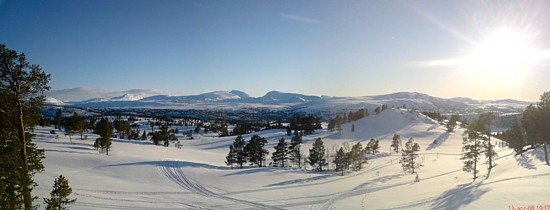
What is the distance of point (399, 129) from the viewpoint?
129625 millimetres

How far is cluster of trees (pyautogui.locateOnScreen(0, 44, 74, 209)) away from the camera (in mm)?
13711

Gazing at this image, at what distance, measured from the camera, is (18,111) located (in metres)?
14.5

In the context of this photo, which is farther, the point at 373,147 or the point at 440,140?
the point at 440,140

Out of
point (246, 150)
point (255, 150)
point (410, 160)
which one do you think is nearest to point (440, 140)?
point (410, 160)

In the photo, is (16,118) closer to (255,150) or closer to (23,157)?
(23,157)

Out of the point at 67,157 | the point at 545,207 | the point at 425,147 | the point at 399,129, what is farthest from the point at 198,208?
the point at 399,129

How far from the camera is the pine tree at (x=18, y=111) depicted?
13.7m

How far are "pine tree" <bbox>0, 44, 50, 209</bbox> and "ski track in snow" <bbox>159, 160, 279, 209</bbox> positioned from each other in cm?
1789

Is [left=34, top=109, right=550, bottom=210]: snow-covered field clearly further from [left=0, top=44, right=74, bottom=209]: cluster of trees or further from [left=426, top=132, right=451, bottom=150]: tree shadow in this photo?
[left=426, top=132, right=451, bottom=150]: tree shadow

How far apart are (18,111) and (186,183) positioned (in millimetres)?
25860

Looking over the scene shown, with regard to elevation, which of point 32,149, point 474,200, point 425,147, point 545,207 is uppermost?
point 32,149

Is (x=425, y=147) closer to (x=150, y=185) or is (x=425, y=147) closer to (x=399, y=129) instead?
(x=399, y=129)

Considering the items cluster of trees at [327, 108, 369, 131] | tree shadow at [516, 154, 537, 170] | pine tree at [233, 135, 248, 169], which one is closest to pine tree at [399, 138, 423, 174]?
tree shadow at [516, 154, 537, 170]

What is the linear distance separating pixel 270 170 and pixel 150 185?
836 inches
